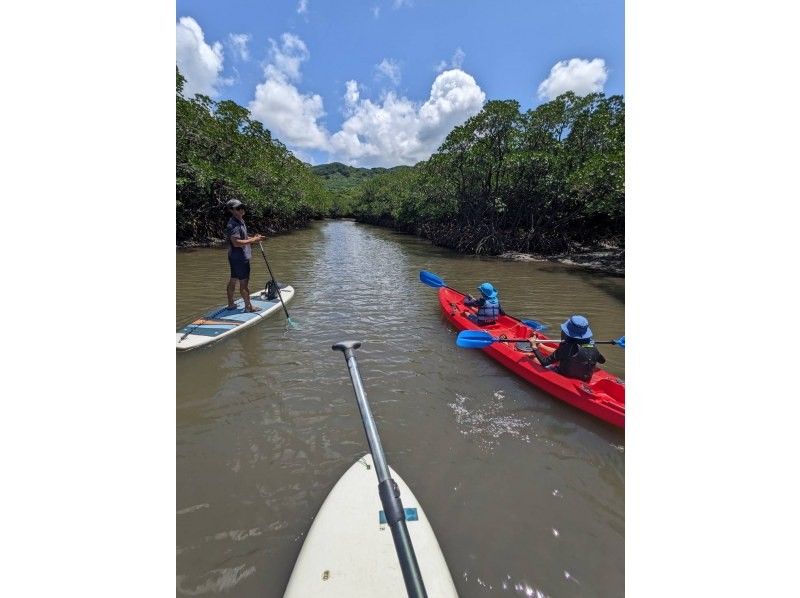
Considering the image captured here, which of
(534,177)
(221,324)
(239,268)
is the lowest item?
(221,324)

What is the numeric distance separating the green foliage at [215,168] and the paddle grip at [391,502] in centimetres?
1693

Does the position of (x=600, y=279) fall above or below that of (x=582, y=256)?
below

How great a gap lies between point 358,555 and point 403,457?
132 cm

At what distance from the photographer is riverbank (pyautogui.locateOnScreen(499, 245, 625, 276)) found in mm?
15648

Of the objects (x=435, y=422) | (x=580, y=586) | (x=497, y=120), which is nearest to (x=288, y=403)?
(x=435, y=422)

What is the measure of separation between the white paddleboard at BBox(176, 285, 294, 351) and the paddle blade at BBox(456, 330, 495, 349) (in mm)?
4098

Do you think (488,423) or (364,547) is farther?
(488,423)

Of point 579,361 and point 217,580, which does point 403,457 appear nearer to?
point 217,580

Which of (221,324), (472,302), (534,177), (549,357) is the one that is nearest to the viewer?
(549,357)

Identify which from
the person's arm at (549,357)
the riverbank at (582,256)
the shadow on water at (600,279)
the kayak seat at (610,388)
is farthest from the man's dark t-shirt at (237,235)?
the riverbank at (582,256)

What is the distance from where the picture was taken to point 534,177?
18.6m

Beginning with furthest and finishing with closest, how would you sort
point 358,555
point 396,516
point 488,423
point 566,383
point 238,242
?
point 238,242 < point 566,383 < point 488,423 < point 358,555 < point 396,516

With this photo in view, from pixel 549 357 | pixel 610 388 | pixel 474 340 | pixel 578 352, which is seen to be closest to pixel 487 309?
pixel 474 340

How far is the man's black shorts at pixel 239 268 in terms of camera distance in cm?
620
